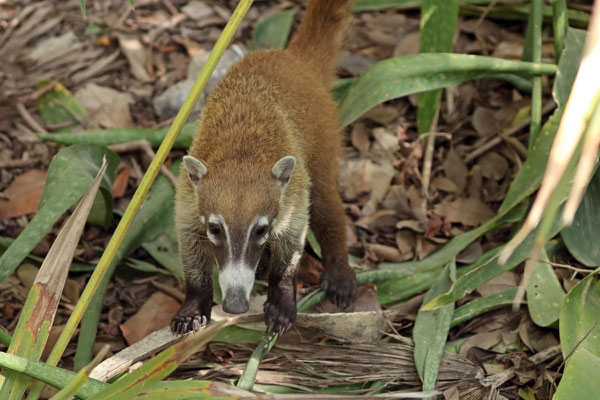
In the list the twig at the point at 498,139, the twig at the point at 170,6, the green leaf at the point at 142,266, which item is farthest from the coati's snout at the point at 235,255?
the twig at the point at 170,6

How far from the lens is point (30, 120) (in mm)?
5227

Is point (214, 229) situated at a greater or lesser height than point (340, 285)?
greater

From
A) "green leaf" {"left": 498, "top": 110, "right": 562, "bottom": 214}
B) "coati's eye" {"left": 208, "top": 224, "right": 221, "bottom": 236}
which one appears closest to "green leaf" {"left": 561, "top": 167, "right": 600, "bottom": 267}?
"green leaf" {"left": 498, "top": 110, "right": 562, "bottom": 214}

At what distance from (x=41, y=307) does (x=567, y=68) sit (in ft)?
10.2

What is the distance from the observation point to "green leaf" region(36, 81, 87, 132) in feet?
17.3

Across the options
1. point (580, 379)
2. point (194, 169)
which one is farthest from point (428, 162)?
point (580, 379)

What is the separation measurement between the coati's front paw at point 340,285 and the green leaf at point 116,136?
1279mm

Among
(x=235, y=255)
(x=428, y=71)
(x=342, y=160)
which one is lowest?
(x=342, y=160)

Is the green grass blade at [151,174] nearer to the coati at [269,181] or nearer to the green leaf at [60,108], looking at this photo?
the coati at [269,181]

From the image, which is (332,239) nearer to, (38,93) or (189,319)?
(189,319)

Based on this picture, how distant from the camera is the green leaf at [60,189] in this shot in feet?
11.6

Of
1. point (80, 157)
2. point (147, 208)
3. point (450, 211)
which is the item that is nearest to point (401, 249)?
point (450, 211)

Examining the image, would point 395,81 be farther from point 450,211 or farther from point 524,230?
point 524,230

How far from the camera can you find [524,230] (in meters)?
1.74
